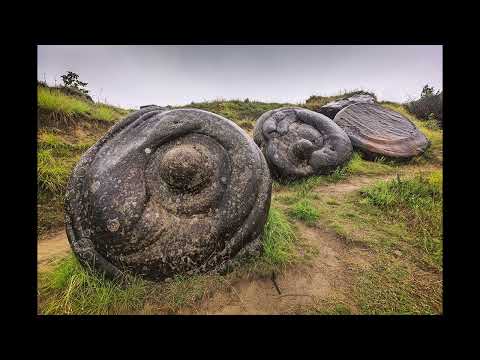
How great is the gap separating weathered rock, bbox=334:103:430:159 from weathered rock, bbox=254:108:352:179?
2.97 feet

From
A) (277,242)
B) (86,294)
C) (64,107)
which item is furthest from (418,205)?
(64,107)

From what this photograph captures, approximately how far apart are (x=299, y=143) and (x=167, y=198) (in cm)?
330

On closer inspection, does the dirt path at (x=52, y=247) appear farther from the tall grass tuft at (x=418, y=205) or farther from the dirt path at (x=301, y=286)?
the tall grass tuft at (x=418, y=205)

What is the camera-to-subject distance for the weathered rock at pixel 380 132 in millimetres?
5844

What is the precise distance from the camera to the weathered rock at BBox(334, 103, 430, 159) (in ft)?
19.2

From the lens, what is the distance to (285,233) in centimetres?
273

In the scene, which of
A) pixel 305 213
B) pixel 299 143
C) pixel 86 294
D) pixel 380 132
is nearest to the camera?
pixel 86 294

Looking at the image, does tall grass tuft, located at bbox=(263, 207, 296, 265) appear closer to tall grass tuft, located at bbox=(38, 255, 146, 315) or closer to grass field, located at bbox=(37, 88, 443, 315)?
grass field, located at bbox=(37, 88, 443, 315)

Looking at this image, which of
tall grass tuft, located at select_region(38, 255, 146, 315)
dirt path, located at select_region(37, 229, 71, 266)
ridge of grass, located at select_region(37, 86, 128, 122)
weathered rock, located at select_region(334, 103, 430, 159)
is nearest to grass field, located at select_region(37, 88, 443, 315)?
tall grass tuft, located at select_region(38, 255, 146, 315)

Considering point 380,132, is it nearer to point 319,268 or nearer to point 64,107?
point 319,268

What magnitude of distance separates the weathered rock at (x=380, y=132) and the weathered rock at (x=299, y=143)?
91 cm

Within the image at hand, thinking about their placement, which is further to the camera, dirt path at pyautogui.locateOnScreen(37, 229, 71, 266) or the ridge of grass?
the ridge of grass

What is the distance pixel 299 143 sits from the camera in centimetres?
490
